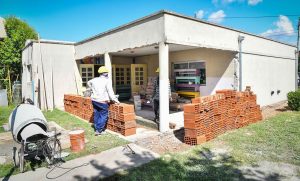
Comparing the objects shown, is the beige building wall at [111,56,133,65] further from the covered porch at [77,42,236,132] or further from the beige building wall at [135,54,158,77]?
the beige building wall at [135,54,158,77]

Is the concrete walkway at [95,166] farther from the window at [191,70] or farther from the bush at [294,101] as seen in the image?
the bush at [294,101]

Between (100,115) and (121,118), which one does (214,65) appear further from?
(100,115)

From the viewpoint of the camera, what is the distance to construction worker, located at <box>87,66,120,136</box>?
22.4 ft

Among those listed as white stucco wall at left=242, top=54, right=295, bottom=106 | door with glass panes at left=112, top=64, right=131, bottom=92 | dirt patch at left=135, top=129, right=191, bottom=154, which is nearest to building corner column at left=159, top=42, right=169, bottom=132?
dirt patch at left=135, top=129, right=191, bottom=154

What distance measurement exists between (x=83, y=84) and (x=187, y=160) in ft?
32.3

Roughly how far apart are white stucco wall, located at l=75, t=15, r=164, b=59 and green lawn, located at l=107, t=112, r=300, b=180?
363 cm

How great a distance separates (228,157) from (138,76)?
31.4ft

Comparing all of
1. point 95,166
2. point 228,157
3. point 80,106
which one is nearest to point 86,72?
point 80,106

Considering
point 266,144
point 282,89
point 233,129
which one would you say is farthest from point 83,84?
point 282,89

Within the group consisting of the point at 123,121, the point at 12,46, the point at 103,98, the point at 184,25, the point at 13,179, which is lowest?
the point at 13,179

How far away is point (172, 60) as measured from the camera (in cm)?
1248

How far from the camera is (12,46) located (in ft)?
54.6

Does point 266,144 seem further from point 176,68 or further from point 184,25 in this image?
point 176,68

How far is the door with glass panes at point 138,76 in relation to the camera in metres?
13.7
